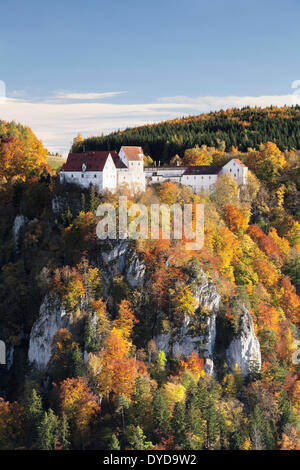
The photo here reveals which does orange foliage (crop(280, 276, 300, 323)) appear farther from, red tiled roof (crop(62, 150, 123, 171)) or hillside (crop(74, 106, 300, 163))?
hillside (crop(74, 106, 300, 163))

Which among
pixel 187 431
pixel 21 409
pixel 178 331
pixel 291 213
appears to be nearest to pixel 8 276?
pixel 21 409

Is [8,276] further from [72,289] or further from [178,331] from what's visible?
[178,331]

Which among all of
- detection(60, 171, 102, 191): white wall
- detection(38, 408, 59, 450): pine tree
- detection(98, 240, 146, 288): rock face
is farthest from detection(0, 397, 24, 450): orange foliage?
detection(60, 171, 102, 191): white wall

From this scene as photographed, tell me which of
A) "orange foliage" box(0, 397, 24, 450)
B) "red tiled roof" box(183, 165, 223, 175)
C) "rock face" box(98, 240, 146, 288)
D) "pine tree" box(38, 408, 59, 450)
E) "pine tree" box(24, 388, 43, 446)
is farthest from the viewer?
"red tiled roof" box(183, 165, 223, 175)

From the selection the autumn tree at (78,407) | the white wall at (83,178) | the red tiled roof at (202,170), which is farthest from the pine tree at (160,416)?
the red tiled roof at (202,170)

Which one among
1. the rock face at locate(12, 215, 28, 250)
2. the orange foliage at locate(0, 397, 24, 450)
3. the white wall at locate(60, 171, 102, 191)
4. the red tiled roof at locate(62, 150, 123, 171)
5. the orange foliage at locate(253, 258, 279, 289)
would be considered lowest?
the orange foliage at locate(0, 397, 24, 450)

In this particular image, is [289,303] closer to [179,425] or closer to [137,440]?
[179,425]

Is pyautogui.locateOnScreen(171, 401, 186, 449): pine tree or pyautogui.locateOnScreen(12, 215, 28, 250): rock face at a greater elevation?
pyautogui.locateOnScreen(12, 215, 28, 250): rock face
